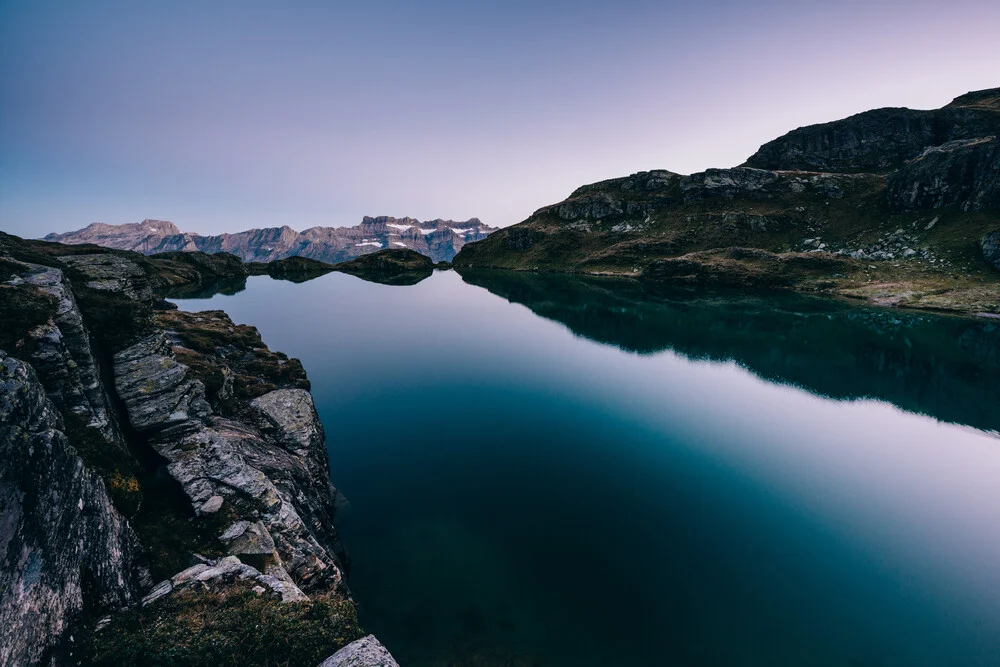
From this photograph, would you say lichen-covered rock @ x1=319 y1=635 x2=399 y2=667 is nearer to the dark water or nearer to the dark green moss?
the dark water

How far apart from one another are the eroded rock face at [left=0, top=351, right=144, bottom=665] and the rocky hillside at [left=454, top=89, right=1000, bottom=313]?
141011 millimetres

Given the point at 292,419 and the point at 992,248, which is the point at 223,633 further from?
the point at 992,248

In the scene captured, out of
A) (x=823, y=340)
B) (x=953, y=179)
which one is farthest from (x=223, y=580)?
(x=953, y=179)

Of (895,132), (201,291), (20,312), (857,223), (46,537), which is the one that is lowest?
(46,537)

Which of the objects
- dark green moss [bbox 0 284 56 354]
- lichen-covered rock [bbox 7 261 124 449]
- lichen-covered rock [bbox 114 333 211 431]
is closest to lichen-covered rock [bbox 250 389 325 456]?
lichen-covered rock [bbox 114 333 211 431]

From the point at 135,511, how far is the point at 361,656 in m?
10.4

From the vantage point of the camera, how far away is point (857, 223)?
456ft

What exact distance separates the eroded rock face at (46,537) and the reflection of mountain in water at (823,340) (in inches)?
2509

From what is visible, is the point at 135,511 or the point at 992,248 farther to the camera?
the point at 992,248

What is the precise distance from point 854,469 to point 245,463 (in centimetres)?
4366

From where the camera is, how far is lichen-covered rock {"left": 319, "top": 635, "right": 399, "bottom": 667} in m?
10.2

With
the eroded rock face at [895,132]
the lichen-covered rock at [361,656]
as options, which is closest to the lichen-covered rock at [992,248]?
the eroded rock face at [895,132]

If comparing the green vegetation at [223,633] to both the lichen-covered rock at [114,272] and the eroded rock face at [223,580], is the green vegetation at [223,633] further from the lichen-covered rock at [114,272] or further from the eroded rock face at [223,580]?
the lichen-covered rock at [114,272]

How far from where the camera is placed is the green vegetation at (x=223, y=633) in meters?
9.22
